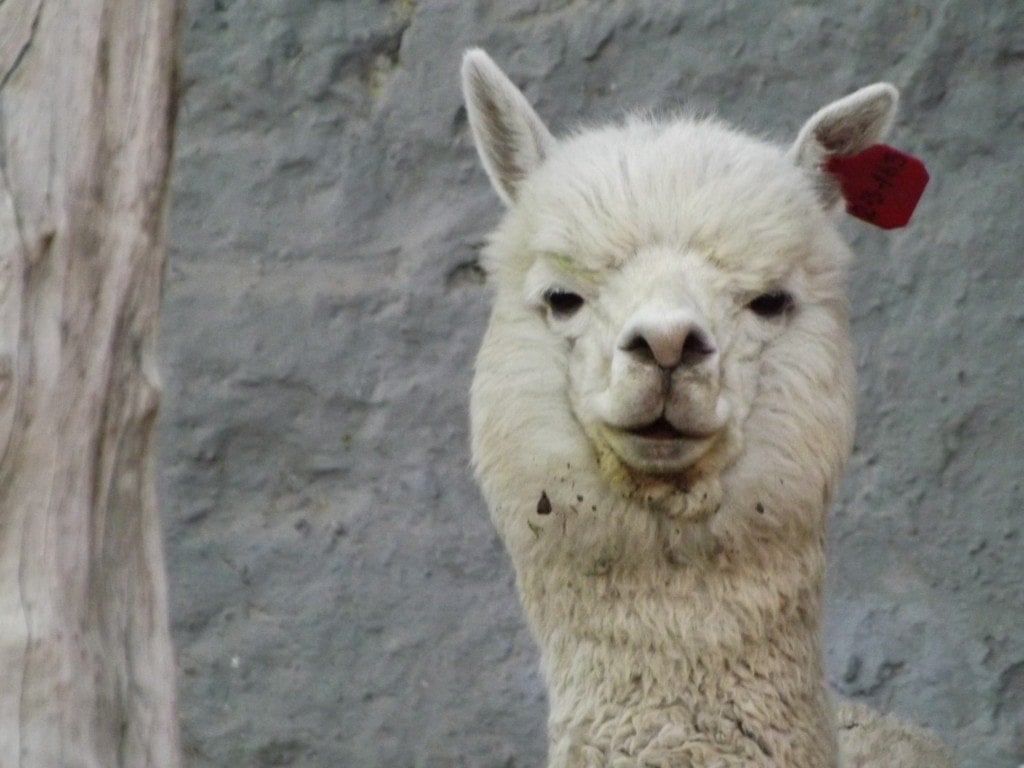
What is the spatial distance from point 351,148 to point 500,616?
60.4 inches

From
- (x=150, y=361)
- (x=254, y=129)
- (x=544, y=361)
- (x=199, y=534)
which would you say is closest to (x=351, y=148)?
(x=254, y=129)

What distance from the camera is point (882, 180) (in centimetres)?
384

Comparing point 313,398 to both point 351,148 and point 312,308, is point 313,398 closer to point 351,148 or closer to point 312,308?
point 312,308

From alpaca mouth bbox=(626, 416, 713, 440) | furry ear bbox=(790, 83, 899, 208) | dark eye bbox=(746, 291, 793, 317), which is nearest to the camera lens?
alpaca mouth bbox=(626, 416, 713, 440)

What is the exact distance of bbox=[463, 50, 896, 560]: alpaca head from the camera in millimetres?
3314

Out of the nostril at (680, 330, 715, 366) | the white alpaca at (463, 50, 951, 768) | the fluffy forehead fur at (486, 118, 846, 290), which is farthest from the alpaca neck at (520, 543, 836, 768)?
the fluffy forehead fur at (486, 118, 846, 290)

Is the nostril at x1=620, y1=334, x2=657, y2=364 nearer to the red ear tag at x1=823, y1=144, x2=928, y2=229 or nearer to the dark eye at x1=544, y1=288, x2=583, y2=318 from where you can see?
the dark eye at x1=544, y1=288, x2=583, y2=318

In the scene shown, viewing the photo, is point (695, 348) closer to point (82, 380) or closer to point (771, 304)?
point (771, 304)

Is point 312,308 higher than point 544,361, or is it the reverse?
point 312,308

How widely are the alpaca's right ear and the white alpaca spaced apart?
1.1 inches

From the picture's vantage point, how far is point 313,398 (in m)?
5.25

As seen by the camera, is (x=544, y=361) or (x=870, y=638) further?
(x=870, y=638)

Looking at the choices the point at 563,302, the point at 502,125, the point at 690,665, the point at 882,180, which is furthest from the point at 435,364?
the point at 690,665

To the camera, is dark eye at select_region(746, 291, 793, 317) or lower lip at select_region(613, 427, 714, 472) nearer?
lower lip at select_region(613, 427, 714, 472)
